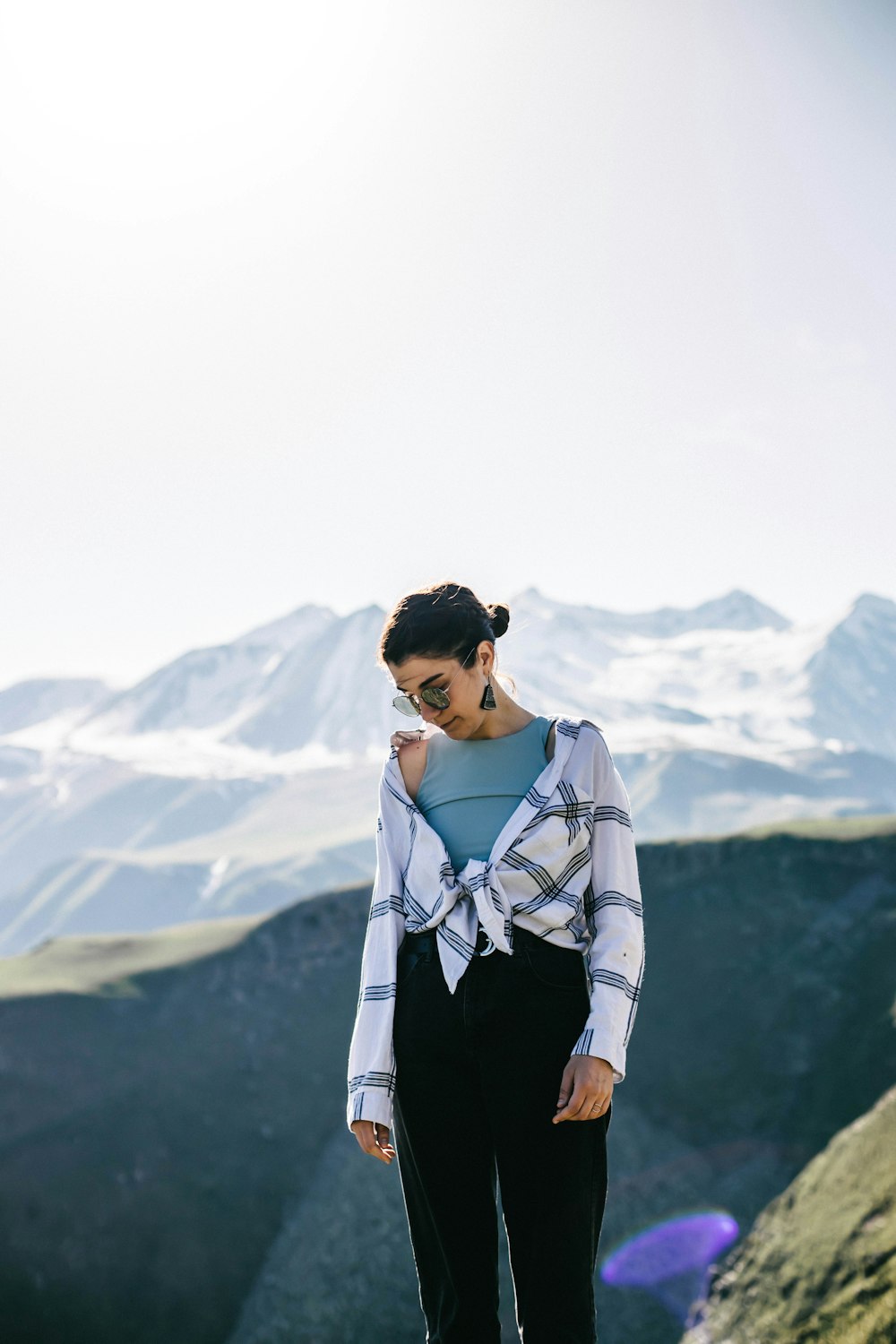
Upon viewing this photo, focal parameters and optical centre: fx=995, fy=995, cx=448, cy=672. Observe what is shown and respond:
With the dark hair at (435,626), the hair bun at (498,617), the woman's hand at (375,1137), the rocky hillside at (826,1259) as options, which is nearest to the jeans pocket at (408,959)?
the woman's hand at (375,1137)

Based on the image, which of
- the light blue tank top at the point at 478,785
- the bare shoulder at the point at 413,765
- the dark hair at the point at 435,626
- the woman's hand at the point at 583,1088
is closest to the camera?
the woman's hand at the point at 583,1088

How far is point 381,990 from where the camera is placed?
3.73 meters

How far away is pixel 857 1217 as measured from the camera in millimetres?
34562

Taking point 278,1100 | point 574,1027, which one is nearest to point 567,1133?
point 574,1027

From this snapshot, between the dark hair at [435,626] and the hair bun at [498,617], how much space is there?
5.2 inches

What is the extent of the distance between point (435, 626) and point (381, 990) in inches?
55.4

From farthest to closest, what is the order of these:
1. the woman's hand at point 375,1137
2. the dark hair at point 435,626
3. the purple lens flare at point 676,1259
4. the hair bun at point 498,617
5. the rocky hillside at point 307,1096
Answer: the rocky hillside at point 307,1096 → the purple lens flare at point 676,1259 → the hair bun at point 498,617 → the dark hair at point 435,626 → the woman's hand at point 375,1137

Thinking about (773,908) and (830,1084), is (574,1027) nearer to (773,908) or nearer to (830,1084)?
(830,1084)

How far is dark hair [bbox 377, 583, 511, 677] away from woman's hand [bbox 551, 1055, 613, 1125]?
1.58 meters

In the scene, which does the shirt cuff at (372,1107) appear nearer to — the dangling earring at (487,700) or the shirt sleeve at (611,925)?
the shirt sleeve at (611,925)

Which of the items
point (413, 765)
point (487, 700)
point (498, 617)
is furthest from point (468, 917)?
point (498, 617)

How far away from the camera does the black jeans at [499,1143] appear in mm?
3447

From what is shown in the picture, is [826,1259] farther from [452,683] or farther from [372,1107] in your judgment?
[452,683]

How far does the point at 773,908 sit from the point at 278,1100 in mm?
33373
